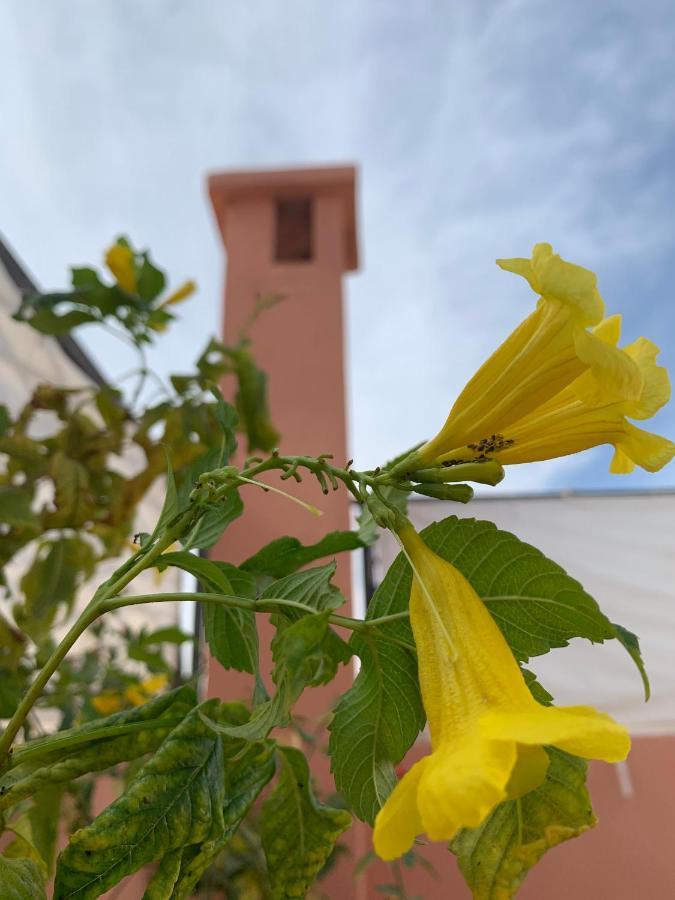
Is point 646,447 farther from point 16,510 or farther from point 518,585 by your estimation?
point 16,510

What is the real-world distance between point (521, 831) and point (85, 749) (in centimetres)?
29

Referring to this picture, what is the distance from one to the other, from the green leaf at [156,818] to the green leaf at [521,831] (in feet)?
0.49

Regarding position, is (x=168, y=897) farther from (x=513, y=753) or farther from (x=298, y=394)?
(x=298, y=394)

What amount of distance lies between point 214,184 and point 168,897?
2309 mm

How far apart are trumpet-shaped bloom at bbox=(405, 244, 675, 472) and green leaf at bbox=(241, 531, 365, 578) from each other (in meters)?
0.10

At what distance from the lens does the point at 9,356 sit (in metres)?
2.04

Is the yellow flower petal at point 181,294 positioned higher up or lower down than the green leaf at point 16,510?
higher up

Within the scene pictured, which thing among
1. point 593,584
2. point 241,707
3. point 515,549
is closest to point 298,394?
point 593,584

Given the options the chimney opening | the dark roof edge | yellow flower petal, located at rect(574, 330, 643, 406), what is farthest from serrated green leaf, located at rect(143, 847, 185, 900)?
the chimney opening

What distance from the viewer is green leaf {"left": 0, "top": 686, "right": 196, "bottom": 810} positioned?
1.31 ft

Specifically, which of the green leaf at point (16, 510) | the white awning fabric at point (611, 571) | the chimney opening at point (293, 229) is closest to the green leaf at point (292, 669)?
the green leaf at point (16, 510)

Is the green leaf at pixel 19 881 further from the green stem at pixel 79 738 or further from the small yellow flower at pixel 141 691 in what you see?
the small yellow flower at pixel 141 691

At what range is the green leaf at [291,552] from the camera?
0.47m

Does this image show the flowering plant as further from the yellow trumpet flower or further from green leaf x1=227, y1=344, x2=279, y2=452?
green leaf x1=227, y1=344, x2=279, y2=452
